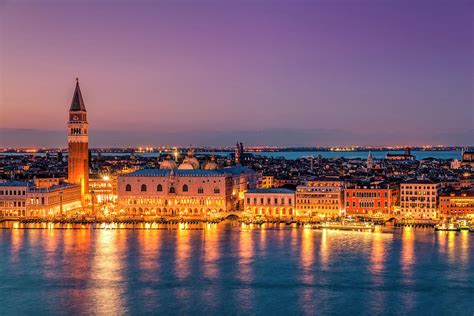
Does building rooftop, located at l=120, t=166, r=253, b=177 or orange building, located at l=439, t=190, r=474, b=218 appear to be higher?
building rooftop, located at l=120, t=166, r=253, b=177

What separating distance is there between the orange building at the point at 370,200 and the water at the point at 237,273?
3.43 m

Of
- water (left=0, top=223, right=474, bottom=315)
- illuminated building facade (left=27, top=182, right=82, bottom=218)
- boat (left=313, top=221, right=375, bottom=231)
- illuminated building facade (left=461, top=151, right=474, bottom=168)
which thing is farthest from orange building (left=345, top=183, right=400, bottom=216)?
illuminated building facade (left=461, top=151, right=474, bottom=168)

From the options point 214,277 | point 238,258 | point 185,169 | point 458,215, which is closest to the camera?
point 214,277

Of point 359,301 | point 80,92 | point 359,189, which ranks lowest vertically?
point 359,301

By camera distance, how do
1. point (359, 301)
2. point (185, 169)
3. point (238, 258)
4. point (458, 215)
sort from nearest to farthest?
point (359, 301) → point (238, 258) → point (458, 215) → point (185, 169)

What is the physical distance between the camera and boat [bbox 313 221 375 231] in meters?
21.5

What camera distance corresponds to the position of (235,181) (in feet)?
89.9

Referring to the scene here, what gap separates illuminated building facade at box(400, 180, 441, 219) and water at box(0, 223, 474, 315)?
3138 mm

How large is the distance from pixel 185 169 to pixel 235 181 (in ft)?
6.24

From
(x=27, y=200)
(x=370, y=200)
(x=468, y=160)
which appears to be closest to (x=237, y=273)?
(x=370, y=200)

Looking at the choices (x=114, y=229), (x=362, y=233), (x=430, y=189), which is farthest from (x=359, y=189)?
(x=114, y=229)

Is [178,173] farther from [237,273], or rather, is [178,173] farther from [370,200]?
[237,273]

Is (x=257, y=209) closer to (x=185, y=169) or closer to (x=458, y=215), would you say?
(x=185, y=169)

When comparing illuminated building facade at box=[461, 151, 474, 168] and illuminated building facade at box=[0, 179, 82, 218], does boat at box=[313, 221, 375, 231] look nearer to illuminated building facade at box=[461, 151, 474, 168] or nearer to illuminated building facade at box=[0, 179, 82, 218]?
illuminated building facade at box=[0, 179, 82, 218]
